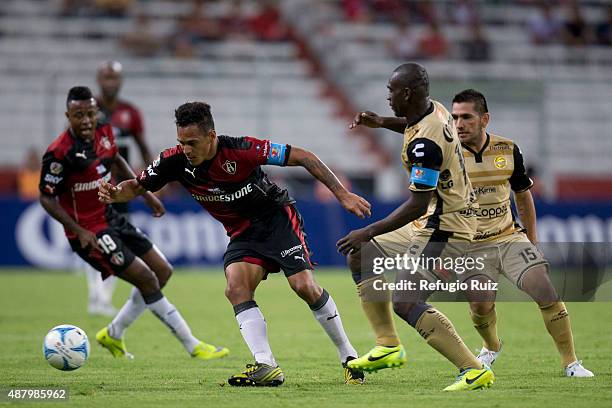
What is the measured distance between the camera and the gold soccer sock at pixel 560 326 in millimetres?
8547

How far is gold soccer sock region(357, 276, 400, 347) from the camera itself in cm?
841

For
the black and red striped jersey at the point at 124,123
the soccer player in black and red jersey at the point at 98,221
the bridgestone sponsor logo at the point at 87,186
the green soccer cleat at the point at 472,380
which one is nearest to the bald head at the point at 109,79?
the black and red striped jersey at the point at 124,123

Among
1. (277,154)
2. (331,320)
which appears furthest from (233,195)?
(331,320)

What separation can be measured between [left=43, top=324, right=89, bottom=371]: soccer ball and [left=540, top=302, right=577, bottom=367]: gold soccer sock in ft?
12.2

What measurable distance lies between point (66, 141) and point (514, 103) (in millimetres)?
13374

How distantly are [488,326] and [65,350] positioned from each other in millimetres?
3558

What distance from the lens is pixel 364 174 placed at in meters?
23.4

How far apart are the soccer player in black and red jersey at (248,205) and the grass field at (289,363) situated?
0.43m

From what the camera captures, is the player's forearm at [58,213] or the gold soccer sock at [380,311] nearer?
the gold soccer sock at [380,311]

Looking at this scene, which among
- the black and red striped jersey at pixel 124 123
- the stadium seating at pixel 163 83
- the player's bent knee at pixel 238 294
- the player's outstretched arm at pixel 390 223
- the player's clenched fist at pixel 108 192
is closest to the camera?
the player's outstretched arm at pixel 390 223

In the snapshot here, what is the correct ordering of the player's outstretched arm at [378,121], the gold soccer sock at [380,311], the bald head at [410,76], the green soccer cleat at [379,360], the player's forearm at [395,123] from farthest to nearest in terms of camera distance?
1. the player's forearm at [395,123]
2. the player's outstretched arm at [378,121]
3. the gold soccer sock at [380,311]
4. the green soccer cleat at [379,360]
5. the bald head at [410,76]

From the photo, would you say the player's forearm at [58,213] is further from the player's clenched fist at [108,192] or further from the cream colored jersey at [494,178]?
the cream colored jersey at [494,178]

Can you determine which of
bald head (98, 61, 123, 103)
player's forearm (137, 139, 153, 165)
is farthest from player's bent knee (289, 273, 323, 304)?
bald head (98, 61, 123, 103)

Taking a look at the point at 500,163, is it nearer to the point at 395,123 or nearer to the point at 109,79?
the point at 395,123
